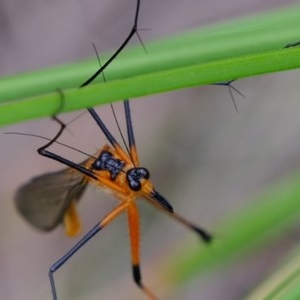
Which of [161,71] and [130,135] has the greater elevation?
[161,71]

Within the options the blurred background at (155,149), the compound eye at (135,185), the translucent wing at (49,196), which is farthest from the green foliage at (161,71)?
the blurred background at (155,149)

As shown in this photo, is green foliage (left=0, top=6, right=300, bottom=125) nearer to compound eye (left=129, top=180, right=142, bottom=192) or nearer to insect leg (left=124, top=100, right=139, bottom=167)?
insect leg (left=124, top=100, right=139, bottom=167)

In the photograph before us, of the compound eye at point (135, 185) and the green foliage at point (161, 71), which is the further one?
the compound eye at point (135, 185)

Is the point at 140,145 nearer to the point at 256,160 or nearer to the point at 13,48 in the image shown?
the point at 256,160

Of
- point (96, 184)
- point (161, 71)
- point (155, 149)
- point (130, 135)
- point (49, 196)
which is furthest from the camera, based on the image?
point (155, 149)

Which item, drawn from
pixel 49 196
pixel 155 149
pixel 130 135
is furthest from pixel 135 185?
pixel 155 149

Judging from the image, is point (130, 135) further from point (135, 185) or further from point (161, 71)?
point (161, 71)

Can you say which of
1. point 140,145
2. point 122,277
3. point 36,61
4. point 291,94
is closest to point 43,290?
point 122,277

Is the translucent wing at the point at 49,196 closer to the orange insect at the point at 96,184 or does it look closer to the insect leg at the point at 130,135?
the orange insect at the point at 96,184
